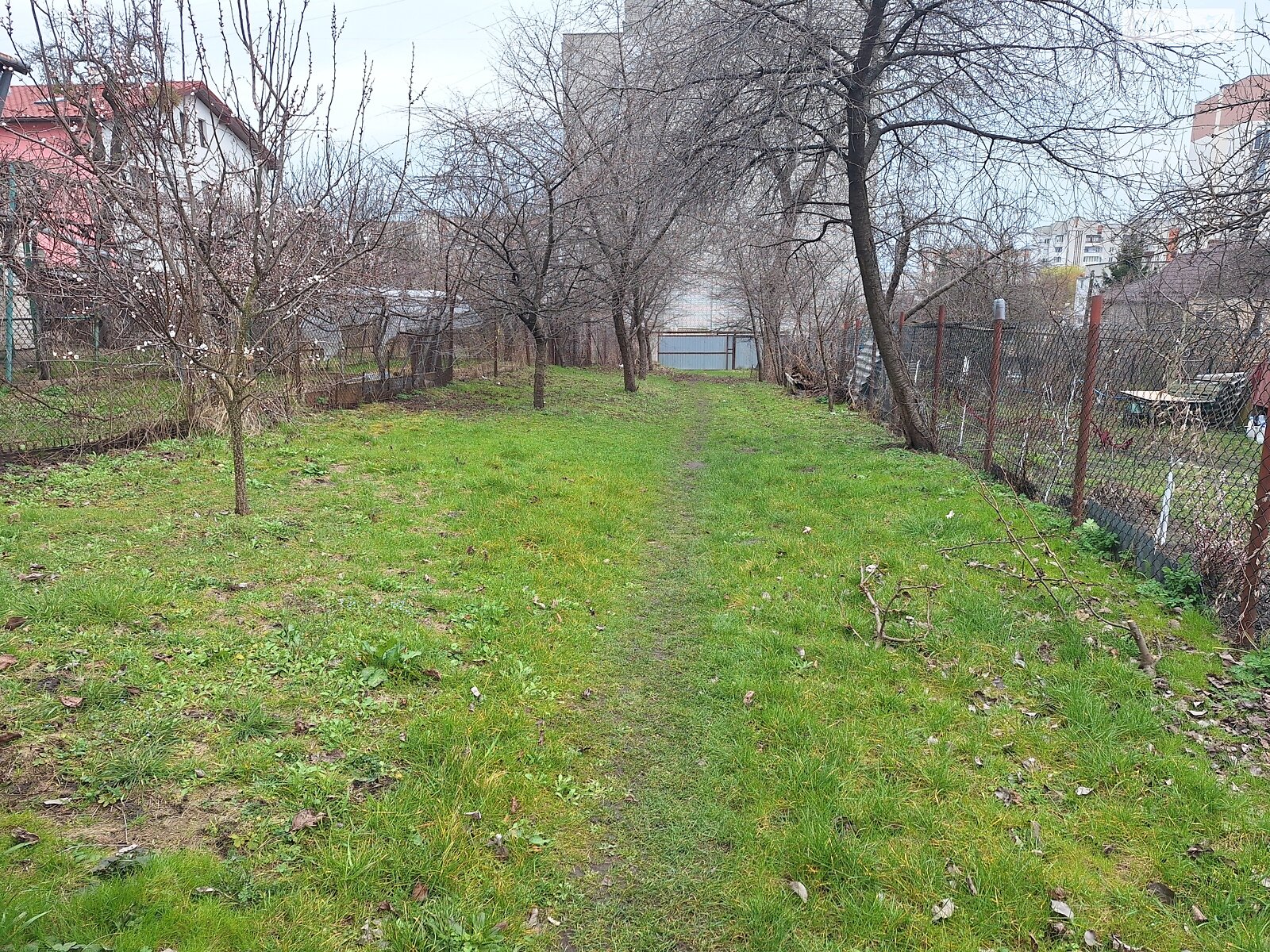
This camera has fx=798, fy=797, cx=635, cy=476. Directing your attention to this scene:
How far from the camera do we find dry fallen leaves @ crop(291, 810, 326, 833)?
113 inches

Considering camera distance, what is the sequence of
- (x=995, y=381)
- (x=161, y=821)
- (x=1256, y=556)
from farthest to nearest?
1. (x=995, y=381)
2. (x=1256, y=556)
3. (x=161, y=821)

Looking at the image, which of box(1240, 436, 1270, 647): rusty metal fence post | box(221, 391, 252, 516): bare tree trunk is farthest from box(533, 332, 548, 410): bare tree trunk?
box(1240, 436, 1270, 647): rusty metal fence post

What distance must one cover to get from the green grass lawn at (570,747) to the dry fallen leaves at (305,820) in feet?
0.03

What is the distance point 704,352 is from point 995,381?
3284 centimetres

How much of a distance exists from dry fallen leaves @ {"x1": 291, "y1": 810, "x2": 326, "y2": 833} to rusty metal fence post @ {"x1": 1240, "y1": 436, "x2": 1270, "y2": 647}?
191 inches

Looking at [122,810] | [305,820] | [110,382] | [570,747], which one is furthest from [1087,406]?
[110,382]

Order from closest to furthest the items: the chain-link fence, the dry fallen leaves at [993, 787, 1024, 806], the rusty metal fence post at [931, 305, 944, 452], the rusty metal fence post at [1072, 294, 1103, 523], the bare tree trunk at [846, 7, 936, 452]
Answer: the dry fallen leaves at [993, 787, 1024, 806], the rusty metal fence post at [1072, 294, 1103, 523], the chain-link fence, the bare tree trunk at [846, 7, 936, 452], the rusty metal fence post at [931, 305, 944, 452]

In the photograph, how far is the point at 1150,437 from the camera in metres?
6.12

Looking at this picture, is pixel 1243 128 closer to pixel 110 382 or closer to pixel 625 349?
pixel 110 382

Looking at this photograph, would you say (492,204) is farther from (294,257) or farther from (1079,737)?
(1079,737)

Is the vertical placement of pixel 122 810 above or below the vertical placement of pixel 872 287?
below

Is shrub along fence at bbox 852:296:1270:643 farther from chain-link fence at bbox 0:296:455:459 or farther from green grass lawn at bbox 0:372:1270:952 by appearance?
chain-link fence at bbox 0:296:455:459

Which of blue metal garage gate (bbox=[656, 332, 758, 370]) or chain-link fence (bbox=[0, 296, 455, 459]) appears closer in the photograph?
chain-link fence (bbox=[0, 296, 455, 459])

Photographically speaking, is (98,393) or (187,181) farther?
(98,393)
